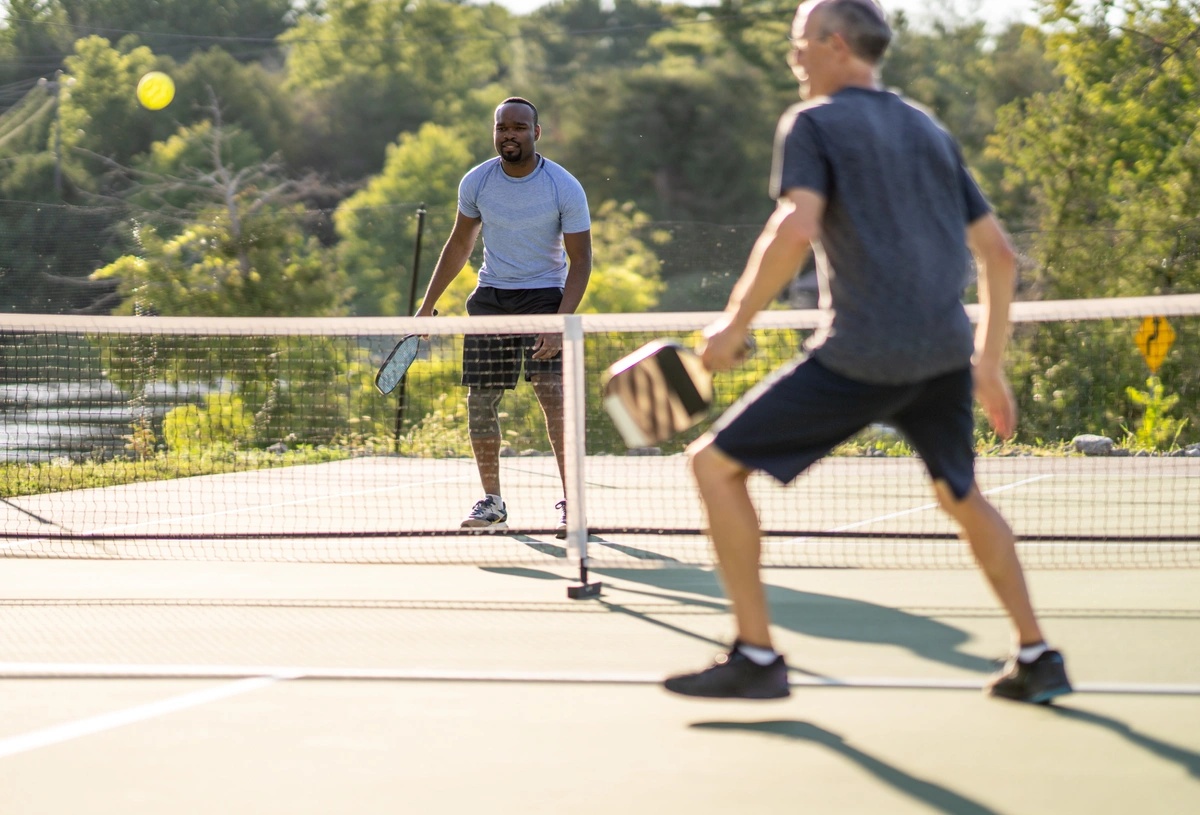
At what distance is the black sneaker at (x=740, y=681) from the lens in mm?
3791

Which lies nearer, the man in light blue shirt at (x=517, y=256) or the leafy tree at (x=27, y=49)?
the man in light blue shirt at (x=517, y=256)

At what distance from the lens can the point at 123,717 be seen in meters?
3.91

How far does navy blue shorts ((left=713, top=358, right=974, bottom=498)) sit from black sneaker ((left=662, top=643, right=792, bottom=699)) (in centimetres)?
43

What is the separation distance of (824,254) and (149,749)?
6.05ft

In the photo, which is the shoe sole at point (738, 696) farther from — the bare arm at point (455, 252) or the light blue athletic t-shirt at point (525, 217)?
the bare arm at point (455, 252)

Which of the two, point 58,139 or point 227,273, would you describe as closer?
point 227,273

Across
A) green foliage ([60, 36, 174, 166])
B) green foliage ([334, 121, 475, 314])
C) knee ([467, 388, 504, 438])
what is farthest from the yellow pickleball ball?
green foliage ([60, 36, 174, 166])

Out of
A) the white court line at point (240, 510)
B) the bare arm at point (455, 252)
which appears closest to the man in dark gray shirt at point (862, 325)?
the bare arm at point (455, 252)

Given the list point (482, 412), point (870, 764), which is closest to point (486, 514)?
point (482, 412)

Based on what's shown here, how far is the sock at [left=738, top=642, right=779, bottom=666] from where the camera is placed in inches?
150

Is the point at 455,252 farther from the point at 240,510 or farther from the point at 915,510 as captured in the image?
the point at 915,510

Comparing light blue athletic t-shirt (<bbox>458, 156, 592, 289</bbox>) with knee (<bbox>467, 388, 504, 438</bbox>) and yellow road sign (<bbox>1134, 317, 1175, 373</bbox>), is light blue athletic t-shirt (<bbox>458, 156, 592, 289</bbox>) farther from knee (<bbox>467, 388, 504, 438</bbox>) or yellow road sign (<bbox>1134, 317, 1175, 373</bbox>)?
yellow road sign (<bbox>1134, 317, 1175, 373</bbox>)

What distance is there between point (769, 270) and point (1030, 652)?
1.11 metres

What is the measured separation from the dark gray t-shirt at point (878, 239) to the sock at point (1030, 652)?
693 millimetres
